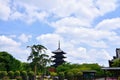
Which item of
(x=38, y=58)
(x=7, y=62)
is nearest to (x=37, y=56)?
(x=38, y=58)

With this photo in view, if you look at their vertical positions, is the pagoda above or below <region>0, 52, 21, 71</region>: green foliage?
above

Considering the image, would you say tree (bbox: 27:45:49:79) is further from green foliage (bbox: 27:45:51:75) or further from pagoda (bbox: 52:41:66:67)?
pagoda (bbox: 52:41:66:67)

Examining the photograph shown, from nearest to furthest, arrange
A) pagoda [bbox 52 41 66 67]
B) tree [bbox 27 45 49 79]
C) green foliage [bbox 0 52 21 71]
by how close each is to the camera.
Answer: tree [bbox 27 45 49 79]
green foliage [bbox 0 52 21 71]
pagoda [bbox 52 41 66 67]

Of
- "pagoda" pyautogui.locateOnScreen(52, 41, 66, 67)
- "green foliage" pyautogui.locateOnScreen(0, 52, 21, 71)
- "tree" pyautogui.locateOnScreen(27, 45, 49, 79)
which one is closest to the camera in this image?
"tree" pyautogui.locateOnScreen(27, 45, 49, 79)

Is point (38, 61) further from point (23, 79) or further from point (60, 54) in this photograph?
point (60, 54)

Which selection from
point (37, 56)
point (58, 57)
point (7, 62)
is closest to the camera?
point (37, 56)

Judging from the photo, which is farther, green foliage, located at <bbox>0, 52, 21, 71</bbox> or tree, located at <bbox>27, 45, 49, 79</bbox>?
green foliage, located at <bbox>0, 52, 21, 71</bbox>

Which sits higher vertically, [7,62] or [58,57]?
[58,57]

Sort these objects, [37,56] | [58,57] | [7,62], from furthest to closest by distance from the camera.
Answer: [58,57] → [7,62] → [37,56]

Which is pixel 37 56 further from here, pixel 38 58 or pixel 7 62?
pixel 7 62

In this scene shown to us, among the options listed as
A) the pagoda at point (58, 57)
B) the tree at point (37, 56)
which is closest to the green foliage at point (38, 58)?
the tree at point (37, 56)

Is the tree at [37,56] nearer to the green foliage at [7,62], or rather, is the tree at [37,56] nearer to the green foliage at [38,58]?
the green foliage at [38,58]

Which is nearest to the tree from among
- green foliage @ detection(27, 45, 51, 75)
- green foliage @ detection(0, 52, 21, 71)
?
green foliage @ detection(27, 45, 51, 75)

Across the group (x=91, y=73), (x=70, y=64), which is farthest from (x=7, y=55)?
(x=91, y=73)
